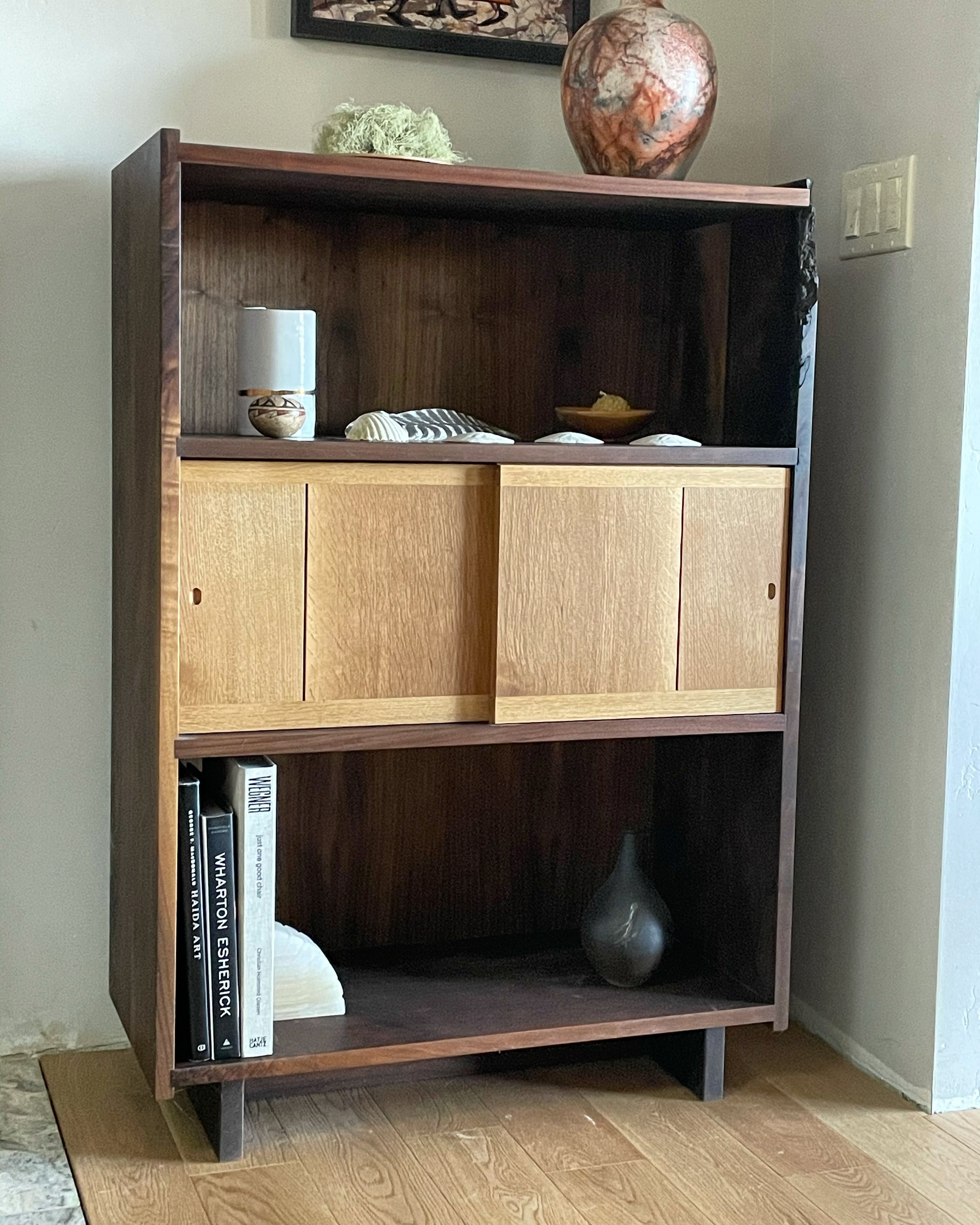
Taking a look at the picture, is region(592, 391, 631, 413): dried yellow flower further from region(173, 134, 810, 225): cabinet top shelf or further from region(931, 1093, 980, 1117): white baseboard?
region(931, 1093, 980, 1117): white baseboard

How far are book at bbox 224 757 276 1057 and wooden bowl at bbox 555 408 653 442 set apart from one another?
0.62 m

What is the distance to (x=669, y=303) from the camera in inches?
85.6

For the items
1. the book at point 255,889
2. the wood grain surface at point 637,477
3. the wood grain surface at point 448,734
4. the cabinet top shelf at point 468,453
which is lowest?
the book at point 255,889

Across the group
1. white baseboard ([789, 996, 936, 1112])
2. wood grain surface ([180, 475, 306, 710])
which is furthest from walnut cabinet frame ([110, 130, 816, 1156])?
white baseboard ([789, 996, 936, 1112])

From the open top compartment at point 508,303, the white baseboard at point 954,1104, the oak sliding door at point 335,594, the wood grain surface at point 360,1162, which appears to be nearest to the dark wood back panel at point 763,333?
the open top compartment at point 508,303

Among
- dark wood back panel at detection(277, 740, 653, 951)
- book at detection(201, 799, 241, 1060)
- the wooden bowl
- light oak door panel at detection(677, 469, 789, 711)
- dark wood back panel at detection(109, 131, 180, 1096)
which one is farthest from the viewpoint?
dark wood back panel at detection(277, 740, 653, 951)

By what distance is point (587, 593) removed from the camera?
1.79 m

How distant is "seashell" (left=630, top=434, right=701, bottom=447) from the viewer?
179 cm

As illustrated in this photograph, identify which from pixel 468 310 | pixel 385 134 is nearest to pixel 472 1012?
pixel 468 310

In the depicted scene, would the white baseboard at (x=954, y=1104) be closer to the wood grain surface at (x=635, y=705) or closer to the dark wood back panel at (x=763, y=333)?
the wood grain surface at (x=635, y=705)

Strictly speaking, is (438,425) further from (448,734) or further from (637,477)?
(448,734)

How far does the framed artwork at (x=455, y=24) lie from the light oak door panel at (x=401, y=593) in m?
0.69

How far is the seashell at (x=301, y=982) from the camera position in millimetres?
1834

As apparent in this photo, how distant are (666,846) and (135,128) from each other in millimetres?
1269
